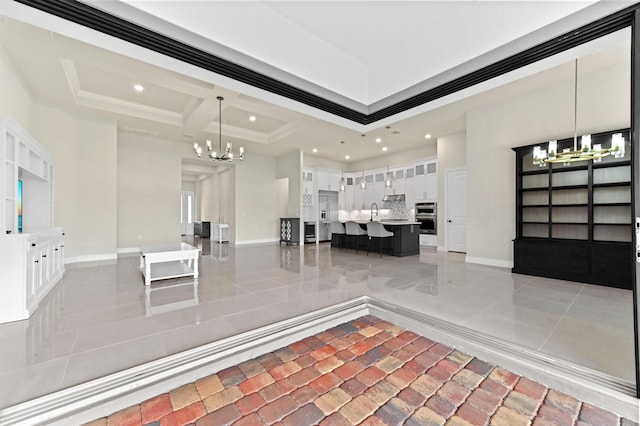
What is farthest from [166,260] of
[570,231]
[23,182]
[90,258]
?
[570,231]

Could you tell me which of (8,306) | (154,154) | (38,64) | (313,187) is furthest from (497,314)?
(154,154)

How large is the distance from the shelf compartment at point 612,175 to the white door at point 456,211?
2.82 meters

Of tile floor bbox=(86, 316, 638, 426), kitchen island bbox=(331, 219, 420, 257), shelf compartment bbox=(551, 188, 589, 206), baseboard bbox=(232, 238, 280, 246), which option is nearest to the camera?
tile floor bbox=(86, 316, 638, 426)

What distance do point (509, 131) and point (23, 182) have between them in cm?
865

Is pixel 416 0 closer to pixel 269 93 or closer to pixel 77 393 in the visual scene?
pixel 269 93

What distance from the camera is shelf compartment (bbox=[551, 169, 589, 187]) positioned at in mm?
4449

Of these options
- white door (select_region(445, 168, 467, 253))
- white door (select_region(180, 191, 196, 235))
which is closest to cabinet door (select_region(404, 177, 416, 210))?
white door (select_region(445, 168, 467, 253))

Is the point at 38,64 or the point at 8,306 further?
the point at 38,64

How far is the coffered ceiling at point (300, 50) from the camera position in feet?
7.41

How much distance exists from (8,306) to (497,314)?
508 cm

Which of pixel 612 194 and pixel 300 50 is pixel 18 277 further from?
pixel 612 194

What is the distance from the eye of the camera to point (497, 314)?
2852mm

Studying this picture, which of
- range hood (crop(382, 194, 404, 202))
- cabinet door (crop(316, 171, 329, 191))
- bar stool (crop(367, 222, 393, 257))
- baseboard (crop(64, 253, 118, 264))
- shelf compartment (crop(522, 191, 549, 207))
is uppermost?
cabinet door (crop(316, 171, 329, 191))

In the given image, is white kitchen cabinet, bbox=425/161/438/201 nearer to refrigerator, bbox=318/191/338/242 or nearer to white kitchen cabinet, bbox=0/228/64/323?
refrigerator, bbox=318/191/338/242
